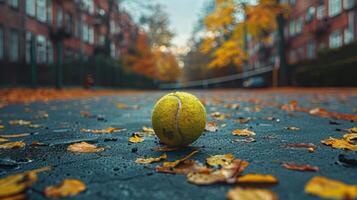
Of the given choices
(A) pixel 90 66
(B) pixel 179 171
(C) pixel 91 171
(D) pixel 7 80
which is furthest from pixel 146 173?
(A) pixel 90 66

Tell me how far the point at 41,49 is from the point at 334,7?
22.6 meters

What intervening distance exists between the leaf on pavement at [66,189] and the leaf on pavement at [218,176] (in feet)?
1.57

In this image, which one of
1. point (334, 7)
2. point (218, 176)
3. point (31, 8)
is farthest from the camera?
point (334, 7)

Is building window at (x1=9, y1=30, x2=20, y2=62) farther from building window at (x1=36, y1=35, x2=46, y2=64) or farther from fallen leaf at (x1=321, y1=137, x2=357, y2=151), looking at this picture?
fallen leaf at (x1=321, y1=137, x2=357, y2=151)

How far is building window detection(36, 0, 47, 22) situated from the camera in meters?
20.5

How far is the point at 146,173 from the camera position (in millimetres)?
1504

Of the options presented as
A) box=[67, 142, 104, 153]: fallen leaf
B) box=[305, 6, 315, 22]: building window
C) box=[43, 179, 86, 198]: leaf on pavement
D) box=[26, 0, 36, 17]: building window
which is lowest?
box=[43, 179, 86, 198]: leaf on pavement

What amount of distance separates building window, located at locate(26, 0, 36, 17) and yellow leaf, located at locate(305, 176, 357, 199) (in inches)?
836

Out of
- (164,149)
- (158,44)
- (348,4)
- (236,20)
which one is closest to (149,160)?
(164,149)

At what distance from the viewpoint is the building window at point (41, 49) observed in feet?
67.1

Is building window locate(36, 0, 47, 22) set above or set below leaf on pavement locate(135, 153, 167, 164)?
above

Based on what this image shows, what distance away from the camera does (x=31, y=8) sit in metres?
19.5

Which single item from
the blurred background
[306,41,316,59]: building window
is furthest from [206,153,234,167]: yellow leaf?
[306,41,316,59]: building window

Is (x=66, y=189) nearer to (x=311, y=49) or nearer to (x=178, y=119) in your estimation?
(x=178, y=119)
